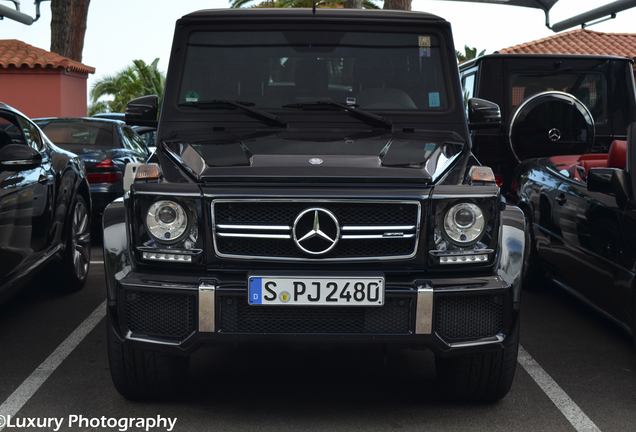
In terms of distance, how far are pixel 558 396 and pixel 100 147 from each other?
675 cm

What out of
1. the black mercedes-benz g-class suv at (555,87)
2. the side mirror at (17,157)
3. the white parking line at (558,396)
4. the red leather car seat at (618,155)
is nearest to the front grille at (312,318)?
the white parking line at (558,396)

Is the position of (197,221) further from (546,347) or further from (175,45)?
(546,347)

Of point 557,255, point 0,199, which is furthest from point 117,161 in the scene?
point 557,255

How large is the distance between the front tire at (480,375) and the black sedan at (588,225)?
1.17m

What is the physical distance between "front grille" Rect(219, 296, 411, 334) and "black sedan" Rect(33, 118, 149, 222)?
572cm

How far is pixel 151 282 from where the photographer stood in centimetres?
338

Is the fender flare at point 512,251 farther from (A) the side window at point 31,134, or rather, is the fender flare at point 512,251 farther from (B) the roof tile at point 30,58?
(B) the roof tile at point 30,58

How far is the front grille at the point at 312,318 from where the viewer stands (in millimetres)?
3363

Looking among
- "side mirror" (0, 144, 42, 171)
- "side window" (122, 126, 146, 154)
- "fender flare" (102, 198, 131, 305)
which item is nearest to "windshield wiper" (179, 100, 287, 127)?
"fender flare" (102, 198, 131, 305)

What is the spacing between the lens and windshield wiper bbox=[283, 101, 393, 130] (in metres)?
4.29

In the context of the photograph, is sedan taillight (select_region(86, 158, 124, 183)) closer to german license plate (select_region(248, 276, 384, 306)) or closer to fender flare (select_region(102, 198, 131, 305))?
fender flare (select_region(102, 198, 131, 305))

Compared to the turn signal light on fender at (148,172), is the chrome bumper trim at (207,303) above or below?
below

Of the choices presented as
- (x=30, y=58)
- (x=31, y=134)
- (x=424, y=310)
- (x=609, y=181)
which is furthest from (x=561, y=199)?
(x=30, y=58)

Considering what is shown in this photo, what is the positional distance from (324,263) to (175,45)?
71.7 inches
